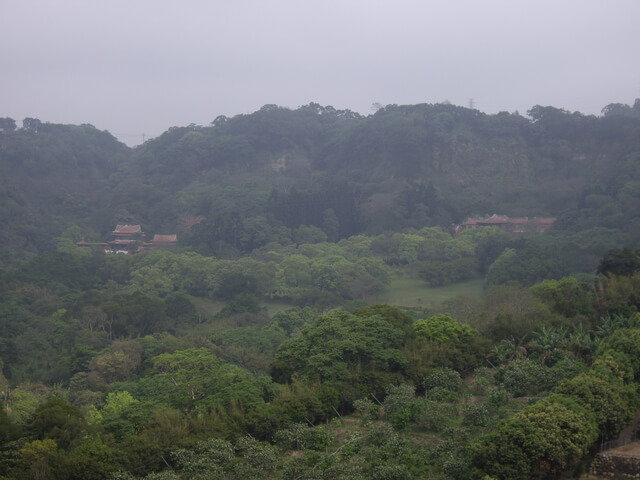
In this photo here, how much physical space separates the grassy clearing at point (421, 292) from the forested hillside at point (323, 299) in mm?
232

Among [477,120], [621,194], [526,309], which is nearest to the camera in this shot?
[526,309]

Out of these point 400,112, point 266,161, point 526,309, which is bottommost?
point 526,309

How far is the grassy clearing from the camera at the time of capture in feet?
125

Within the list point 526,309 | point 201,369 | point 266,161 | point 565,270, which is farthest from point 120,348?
point 266,161

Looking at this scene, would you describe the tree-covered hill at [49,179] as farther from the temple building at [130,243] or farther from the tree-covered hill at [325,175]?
the temple building at [130,243]

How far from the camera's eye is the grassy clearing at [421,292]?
38250 mm

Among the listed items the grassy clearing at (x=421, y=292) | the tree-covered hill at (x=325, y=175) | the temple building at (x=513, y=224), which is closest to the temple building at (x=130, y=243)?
the tree-covered hill at (x=325, y=175)

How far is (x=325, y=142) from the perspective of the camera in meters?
83.9

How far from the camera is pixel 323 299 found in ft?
125

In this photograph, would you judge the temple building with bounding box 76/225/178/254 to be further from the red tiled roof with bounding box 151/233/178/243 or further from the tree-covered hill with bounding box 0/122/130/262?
the tree-covered hill with bounding box 0/122/130/262

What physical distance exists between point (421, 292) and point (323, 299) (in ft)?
20.5

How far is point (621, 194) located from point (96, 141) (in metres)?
64.2

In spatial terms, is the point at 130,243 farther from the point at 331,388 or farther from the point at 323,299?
the point at 331,388

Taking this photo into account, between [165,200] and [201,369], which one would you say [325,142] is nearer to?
[165,200]
